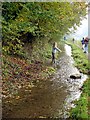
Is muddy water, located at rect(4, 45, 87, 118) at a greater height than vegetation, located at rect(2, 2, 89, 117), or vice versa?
vegetation, located at rect(2, 2, 89, 117)

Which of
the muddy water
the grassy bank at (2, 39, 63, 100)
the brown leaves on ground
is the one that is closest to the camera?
the muddy water

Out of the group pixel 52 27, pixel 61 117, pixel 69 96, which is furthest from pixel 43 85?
pixel 52 27

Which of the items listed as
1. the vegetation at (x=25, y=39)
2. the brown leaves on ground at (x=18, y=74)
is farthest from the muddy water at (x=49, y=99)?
the vegetation at (x=25, y=39)

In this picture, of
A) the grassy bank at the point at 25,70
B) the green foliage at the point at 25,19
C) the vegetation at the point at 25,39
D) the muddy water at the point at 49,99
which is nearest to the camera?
the muddy water at the point at 49,99

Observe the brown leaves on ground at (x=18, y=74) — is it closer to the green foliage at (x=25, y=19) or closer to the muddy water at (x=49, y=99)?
the muddy water at (x=49, y=99)

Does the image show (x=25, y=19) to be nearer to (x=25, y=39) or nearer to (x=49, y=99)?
(x=25, y=39)

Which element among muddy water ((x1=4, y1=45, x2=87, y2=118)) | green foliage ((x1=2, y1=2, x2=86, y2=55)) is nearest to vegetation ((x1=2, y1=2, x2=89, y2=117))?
green foliage ((x1=2, y1=2, x2=86, y2=55))

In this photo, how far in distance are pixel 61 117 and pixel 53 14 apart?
354 inches

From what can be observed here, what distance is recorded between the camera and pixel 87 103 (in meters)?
10.5

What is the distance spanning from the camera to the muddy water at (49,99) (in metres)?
9.84

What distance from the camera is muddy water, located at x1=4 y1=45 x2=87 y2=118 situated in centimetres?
984

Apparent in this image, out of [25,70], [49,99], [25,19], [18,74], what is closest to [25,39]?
[25,19]

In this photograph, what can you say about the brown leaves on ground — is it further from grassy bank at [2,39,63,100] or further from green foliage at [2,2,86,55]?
green foliage at [2,2,86,55]

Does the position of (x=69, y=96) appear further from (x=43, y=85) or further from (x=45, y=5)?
(x=45, y=5)
